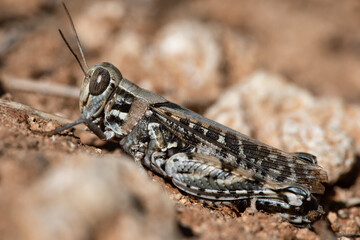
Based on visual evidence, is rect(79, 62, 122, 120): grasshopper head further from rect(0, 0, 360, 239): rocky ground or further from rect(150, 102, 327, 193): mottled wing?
rect(150, 102, 327, 193): mottled wing

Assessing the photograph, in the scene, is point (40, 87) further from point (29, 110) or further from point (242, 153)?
point (242, 153)

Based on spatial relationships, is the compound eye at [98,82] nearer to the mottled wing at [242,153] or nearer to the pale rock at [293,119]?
the mottled wing at [242,153]

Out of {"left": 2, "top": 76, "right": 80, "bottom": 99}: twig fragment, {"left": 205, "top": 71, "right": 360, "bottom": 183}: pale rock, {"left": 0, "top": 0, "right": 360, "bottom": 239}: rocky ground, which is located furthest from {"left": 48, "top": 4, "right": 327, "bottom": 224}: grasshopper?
{"left": 2, "top": 76, "right": 80, "bottom": 99}: twig fragment

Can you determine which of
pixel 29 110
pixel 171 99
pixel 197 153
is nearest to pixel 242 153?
pixel 197 153

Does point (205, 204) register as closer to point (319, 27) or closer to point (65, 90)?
point (65, 90)

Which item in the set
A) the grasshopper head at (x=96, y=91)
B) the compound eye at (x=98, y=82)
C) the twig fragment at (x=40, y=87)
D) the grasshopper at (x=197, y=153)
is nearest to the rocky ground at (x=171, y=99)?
the twig fragment at (x=40, y=87)


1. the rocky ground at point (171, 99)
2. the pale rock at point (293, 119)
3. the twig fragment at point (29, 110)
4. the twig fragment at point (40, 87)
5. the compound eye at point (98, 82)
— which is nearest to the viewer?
the rocky ground at point (171, 99)
